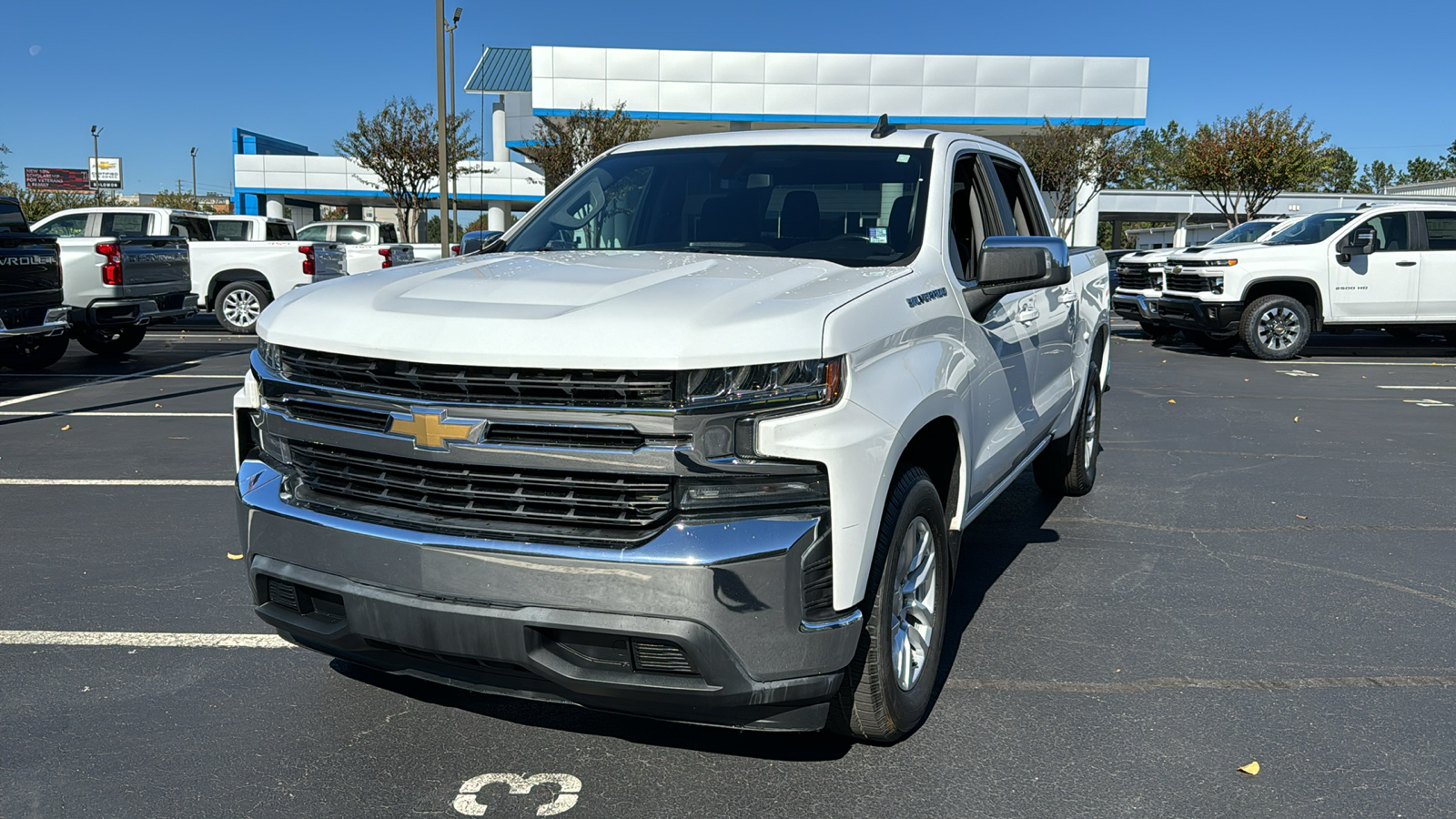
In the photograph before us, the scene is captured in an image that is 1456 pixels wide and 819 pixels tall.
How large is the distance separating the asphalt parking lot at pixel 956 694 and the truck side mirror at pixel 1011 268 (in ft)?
4.31

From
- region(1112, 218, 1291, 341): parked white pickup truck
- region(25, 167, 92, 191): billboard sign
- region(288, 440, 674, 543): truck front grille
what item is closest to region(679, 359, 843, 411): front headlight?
region(288, 440, 674, 543): truck front grille

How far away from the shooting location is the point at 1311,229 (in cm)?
1639

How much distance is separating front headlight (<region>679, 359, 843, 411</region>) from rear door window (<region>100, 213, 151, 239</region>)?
16.3 m

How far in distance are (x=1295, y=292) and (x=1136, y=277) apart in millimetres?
2836

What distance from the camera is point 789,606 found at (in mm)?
2766

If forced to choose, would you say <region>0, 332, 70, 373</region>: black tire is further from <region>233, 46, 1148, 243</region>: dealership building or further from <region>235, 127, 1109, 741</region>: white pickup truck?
<region>233, 46, 1148, 243</region>: dealership building

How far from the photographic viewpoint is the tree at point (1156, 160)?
40.0 meters

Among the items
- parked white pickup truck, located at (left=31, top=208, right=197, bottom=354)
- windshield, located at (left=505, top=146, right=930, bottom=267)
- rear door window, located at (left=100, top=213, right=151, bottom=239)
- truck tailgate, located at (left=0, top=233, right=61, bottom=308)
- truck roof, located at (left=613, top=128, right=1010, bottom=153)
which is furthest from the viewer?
rear door window, located at (left=100, top=213, right=151, bottom=239)

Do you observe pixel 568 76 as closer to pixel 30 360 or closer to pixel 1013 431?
pixel 30 360

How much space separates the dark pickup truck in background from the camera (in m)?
10.7

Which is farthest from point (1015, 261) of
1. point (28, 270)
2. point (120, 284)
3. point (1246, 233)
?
point (1246, 233)

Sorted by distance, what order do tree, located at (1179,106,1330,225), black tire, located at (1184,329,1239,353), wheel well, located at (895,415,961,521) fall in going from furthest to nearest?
tree, located at (1179,106,1330,225) → black tire, located at (1184,329,1239,353) → wheel well, located at (895,415,961,521)

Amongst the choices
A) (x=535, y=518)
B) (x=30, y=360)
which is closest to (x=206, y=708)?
(x=535, y=518)

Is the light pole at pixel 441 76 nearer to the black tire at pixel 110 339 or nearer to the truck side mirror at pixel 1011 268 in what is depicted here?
the black tire at pixel 110 339
